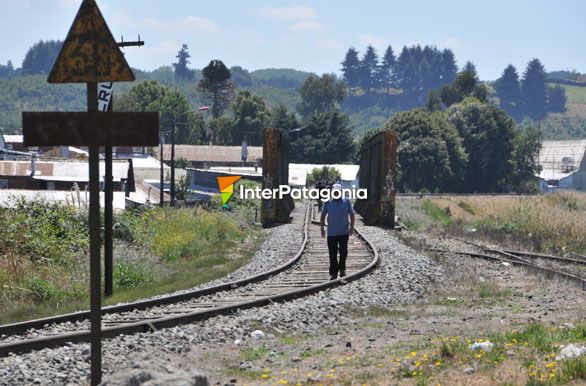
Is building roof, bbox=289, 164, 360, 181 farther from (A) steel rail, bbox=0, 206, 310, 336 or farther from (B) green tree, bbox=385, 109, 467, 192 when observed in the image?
(A) steel rail, bbox=0, 206, 310, 336

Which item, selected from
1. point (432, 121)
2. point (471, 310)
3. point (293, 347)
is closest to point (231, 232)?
point (471, 310)

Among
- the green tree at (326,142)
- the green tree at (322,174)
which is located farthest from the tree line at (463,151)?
the green tree at (322,174)

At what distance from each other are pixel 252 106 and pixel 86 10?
138807 millimetres

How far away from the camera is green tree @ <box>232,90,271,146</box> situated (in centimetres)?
14550

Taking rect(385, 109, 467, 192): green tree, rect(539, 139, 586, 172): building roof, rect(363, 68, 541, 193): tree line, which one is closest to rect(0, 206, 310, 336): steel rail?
rect(363, 68, 541, 193): tree line

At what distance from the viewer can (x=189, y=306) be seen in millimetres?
13844

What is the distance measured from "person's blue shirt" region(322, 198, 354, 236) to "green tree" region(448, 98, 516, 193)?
3999 inches

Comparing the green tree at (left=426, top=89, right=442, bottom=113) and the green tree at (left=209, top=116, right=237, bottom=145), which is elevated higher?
the green tree at (left=426, top=89, right=442, bottom=113)


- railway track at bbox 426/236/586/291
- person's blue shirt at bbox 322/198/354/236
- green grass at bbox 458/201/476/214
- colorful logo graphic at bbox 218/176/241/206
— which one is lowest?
green grass at bbox 458/201/476/214

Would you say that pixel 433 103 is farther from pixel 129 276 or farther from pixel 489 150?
pixel 129 276

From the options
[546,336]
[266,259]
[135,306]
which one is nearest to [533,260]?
[266,259]

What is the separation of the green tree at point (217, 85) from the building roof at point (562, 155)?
183 ft

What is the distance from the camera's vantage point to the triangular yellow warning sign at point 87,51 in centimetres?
834

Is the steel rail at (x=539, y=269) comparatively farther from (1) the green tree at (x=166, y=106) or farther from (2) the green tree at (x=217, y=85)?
(2) the green tree at (x=217, y=85)
